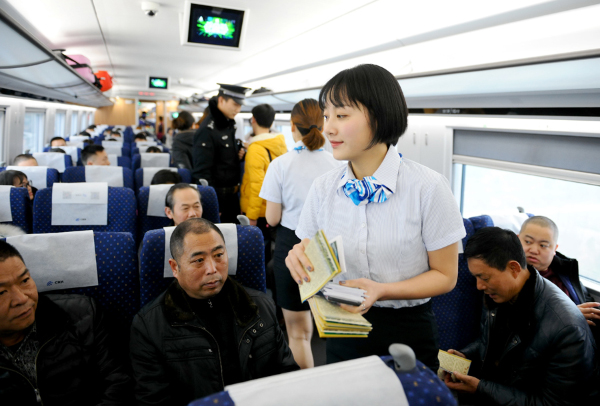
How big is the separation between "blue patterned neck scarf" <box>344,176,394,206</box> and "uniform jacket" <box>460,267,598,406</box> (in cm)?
135

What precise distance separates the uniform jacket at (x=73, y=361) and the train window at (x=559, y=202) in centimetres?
314

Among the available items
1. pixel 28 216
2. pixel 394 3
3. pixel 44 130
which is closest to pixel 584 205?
pixel 394 3

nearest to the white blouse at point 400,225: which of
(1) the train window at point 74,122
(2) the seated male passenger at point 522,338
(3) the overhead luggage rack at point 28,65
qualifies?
(2) the seated male passenger at point 522,338

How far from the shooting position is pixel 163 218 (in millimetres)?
3861

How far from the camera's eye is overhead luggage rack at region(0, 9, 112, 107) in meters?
3.12

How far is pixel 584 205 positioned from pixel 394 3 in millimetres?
2328

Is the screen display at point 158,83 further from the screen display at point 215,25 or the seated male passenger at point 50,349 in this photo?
the seated male passenger at point 50,349

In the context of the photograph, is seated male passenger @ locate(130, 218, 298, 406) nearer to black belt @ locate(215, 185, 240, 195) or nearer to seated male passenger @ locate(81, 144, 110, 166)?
black belt @ locate(215, 185, 240, 195)

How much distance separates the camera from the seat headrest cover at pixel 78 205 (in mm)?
3572

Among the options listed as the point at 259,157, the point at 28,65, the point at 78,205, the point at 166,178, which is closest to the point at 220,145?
the point at 166,178

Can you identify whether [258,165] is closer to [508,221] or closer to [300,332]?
[300,332]

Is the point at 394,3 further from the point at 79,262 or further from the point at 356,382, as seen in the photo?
the point at 356,382

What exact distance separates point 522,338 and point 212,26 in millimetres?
4397

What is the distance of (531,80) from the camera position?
9.18ft
